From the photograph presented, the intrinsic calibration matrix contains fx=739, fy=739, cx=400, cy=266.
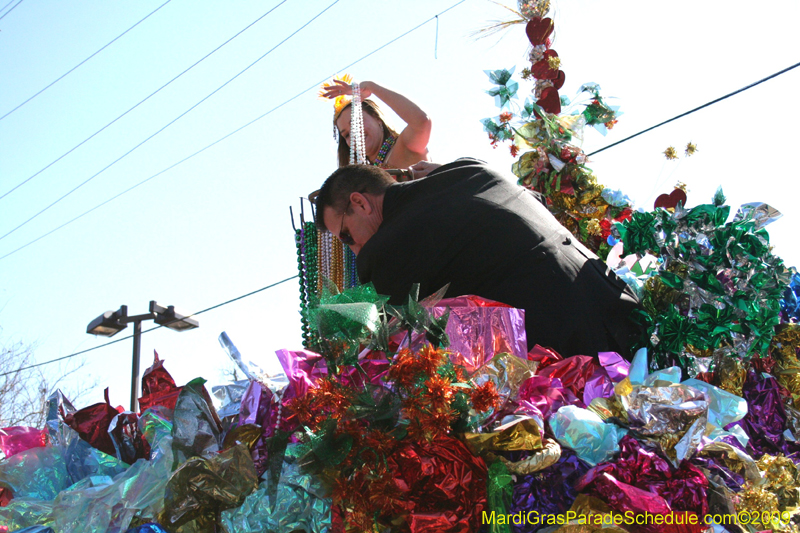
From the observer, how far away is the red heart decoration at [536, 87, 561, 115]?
2551 mm

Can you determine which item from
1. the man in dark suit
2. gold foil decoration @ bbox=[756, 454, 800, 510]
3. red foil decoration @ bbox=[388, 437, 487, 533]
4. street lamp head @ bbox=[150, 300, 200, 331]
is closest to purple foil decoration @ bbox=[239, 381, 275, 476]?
red foil decoration @ bbox=[388, 437, 487, 533]

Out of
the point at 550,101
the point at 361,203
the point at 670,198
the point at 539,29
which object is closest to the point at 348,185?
the point at 361,203

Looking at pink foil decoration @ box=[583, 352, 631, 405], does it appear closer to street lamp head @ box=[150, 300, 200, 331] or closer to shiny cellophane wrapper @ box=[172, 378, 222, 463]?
shiny cellophane wrapper @ box=[172, 378, 222, 463]

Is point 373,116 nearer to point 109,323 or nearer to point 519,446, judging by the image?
point 519,446

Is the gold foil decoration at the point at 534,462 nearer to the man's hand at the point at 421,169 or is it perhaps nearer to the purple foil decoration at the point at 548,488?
the purple foil decoration at the point at 548,488

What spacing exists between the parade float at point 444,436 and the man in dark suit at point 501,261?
147 millimetres

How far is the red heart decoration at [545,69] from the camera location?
2.55 metres

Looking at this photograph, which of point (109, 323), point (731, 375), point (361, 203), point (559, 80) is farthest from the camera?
point (109, 323)

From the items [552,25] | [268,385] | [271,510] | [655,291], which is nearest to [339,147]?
[552,25]

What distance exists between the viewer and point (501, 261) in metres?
1.62

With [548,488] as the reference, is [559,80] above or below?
above

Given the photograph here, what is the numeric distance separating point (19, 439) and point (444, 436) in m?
A: 0.79

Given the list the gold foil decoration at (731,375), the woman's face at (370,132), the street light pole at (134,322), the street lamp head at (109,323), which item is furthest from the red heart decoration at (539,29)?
the street lamp head at (109,323)

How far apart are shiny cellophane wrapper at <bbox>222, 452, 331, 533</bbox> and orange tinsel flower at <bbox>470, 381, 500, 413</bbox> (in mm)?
257
